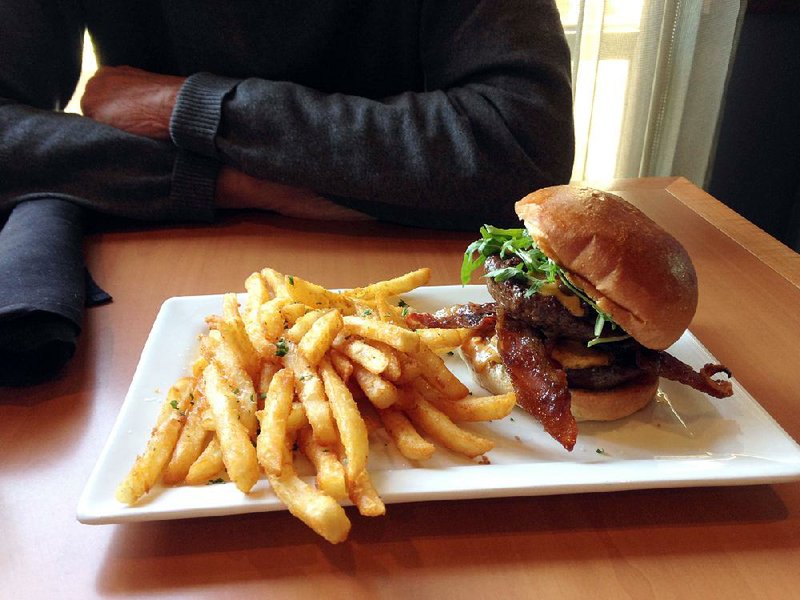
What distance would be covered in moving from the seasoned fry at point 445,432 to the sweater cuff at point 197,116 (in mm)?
1146

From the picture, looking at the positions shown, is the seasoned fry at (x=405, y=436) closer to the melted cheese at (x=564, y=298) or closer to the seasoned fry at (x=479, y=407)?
the seasoned fry at (x=479, y=407)

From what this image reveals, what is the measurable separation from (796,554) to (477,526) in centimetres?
47

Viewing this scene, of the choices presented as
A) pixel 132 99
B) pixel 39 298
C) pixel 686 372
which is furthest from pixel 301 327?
pixel 132 99

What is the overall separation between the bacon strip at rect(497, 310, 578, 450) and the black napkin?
0.91 m

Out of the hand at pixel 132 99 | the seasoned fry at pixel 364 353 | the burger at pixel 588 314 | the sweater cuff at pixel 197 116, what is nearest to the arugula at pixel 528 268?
the burger at pixel 588 314

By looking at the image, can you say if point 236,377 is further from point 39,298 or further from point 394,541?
point 39,298

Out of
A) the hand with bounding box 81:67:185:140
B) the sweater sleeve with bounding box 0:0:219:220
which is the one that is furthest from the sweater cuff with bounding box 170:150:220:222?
the hand with bounding box 81:67:185:140

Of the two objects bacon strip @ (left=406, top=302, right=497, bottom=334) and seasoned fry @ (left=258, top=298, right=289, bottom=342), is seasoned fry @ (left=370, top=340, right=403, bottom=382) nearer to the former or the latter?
seasoned fry @ (left=258, top=298, right=289, bottom=342)

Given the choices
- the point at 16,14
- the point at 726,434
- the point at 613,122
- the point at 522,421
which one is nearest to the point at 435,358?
the point at 522,421

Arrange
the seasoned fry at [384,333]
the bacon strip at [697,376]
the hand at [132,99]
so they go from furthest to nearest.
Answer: the hand at [132,99] → the bacon strip at [697,376] → the seasoned fry at [384,333]

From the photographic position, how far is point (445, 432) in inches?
42.8

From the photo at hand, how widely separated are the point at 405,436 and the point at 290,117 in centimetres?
114

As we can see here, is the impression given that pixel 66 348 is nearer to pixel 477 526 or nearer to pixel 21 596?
pixel 21 596

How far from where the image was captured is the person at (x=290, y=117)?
1872mm
